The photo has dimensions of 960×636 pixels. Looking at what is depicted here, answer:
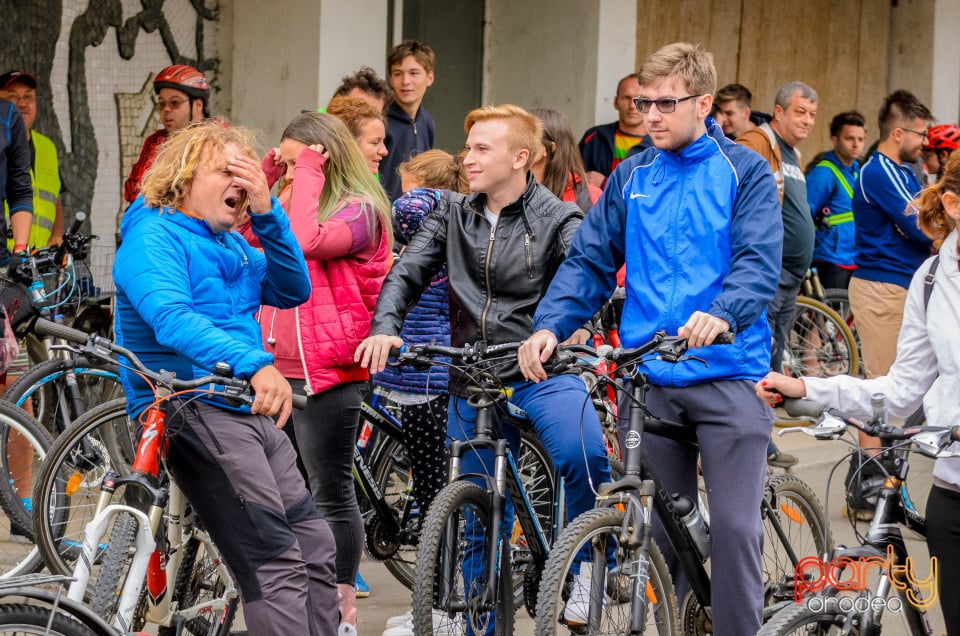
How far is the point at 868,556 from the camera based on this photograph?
3.60 m

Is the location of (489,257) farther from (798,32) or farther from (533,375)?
(798,32)

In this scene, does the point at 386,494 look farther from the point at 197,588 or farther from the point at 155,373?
the point at 155,373

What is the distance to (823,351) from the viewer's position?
1021 cm

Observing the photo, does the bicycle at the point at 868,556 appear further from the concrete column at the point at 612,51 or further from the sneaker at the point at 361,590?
the concrete column at the point at 612,51

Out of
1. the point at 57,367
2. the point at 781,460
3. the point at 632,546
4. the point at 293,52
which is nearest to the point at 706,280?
the point at 632,546

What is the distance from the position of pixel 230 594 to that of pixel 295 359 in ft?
3.41

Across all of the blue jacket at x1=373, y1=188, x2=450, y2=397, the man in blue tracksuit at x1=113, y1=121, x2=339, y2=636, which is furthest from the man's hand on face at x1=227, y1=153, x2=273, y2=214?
the blue jacket at x1=373, y1=188, x2=450, y2=397

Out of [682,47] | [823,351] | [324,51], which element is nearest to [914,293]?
[682,47]

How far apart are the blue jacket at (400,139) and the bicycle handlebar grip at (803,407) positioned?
4.20m

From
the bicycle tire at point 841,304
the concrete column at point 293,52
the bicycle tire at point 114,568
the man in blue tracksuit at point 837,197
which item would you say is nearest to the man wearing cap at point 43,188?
the concrete column at point 293,52

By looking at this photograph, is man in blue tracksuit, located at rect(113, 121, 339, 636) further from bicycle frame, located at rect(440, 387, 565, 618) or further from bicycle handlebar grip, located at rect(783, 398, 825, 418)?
bicycle handlebar grip, located at rect(783, 398, 825, 418)

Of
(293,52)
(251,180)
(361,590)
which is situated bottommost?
(361,590)

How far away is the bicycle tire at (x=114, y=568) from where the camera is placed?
3611mm

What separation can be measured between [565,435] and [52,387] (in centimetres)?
258
